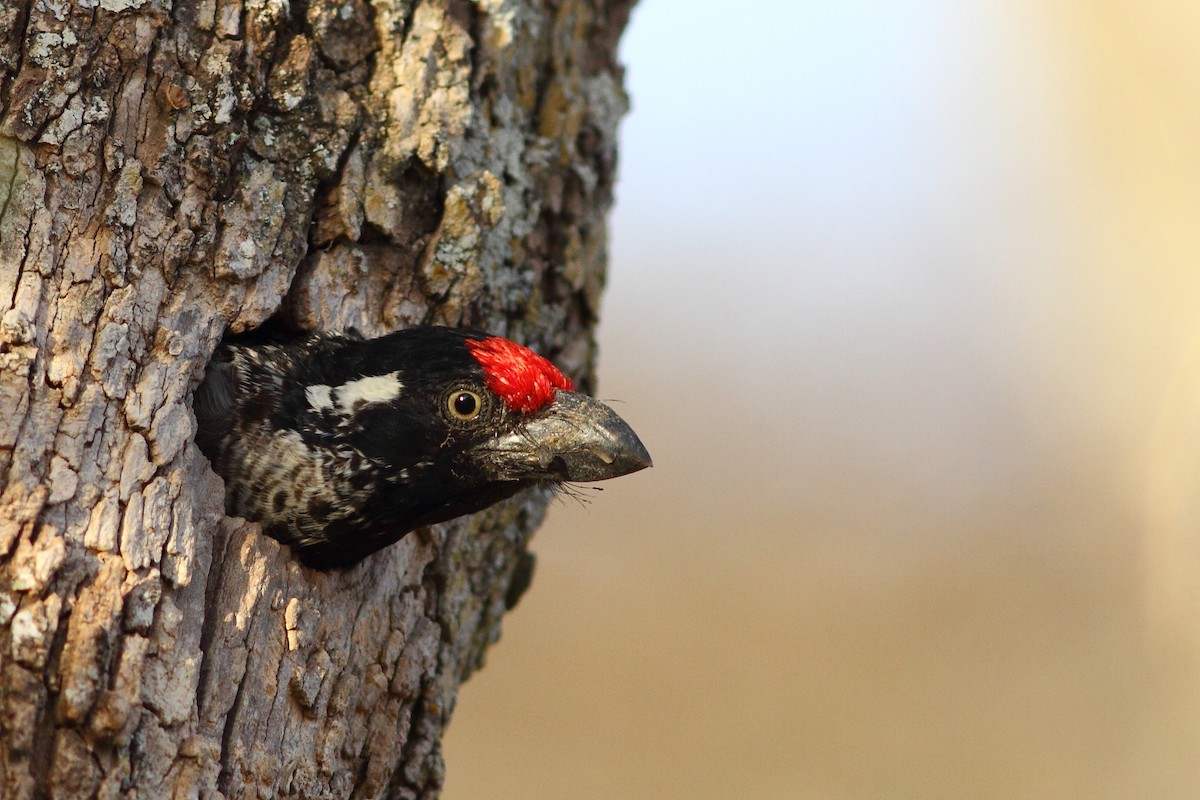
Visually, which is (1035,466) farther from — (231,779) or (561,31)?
(231,779)

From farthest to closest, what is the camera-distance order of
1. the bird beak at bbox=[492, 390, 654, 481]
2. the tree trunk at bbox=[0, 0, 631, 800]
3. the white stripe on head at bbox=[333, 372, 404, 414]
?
the white stripe on head at bbox=[333, 372, 404, 414]
the bird beak at bbox=[492, 390, 654, 481]
the tree trunk at bbox=[0, 0, 631, 800]

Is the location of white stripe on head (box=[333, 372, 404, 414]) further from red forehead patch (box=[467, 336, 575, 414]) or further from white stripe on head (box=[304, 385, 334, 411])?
red forehead patch (box=[467, 336, 575, 414])

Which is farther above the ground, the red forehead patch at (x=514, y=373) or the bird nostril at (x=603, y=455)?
the red forehead patch at (x=514, y=373)

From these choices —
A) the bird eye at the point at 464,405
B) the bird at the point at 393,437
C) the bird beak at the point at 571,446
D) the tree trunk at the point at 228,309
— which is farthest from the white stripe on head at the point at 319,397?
the bird beak at the point at 571,446

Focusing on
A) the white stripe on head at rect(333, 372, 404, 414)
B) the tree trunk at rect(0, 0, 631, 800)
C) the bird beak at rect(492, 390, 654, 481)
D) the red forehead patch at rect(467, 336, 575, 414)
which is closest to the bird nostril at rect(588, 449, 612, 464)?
the bird beak at rect(492, 390, 654, 481)

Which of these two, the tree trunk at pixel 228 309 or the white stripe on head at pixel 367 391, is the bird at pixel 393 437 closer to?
the white stripe on head at pixel 367 391

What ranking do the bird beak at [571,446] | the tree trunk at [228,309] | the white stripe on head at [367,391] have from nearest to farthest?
the tree trunk at [228,309]
the bird beak at [571,446]
the white stripe on head at [367,391]

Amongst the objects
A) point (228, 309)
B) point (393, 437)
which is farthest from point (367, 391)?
point (228, 309)
